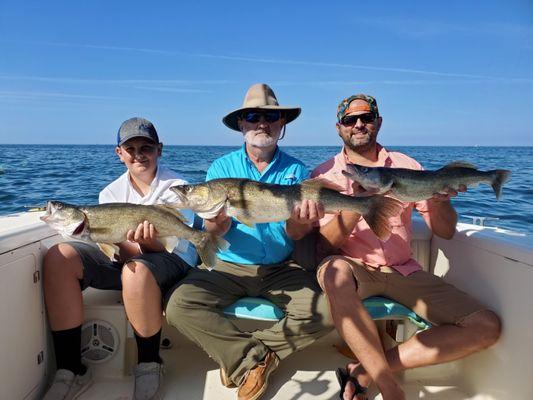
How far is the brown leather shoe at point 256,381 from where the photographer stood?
3.20 metres

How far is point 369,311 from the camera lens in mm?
3432

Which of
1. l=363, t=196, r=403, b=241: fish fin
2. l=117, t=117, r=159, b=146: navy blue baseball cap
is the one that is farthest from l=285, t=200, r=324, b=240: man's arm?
l=117, t=117, r=159, b=146: navy blue baseball cap

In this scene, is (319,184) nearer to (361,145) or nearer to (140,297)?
(361,145)

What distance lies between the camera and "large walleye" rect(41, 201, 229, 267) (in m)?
3.15

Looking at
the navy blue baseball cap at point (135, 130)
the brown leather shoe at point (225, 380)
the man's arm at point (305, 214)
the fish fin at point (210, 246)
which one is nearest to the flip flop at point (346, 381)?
the brown leather shoe at point (225, 380)

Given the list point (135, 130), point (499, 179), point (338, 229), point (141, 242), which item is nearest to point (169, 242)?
point (141, 242)

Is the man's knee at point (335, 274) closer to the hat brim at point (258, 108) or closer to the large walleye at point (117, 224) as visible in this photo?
the large walleye at point (117, 224)

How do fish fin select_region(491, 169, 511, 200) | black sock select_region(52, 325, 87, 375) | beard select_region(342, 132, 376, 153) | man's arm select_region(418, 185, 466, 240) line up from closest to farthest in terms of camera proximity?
black sock select_region(52, 325, 87, 375) < fish fin select_region(491, 169, 511, 200) < man's arm select_region(418, 185, 466, 240) < beard select_region(342, 132, 376, 153)

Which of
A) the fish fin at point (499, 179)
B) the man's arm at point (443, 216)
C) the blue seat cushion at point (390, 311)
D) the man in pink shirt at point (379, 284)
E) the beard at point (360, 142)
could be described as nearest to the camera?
the man in pink shirt at point (379, 284)

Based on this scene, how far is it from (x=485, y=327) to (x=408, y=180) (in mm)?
1202

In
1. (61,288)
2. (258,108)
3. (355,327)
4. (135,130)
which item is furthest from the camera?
(258,108)

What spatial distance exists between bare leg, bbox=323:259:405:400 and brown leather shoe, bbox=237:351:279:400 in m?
0.61

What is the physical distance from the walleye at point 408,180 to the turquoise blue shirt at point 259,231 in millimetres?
684

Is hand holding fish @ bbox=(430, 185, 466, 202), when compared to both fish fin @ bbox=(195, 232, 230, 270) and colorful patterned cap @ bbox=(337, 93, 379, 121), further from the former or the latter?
fish fin @ bbox=(195, 232, 230, 270)
